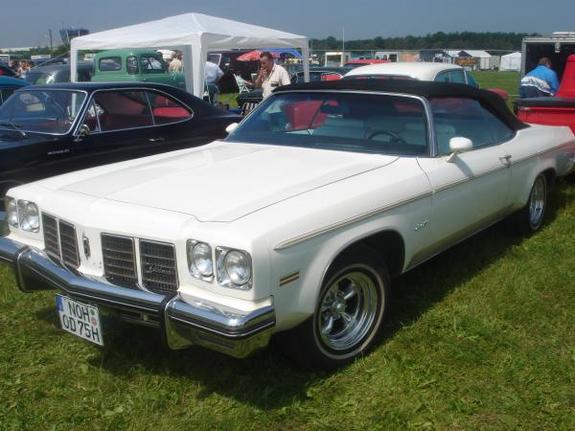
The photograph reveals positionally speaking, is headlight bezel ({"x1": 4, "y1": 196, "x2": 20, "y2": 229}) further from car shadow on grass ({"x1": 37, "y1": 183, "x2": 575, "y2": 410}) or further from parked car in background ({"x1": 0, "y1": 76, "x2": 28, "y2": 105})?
parked car in background ({"x1": 0, "y1": 76, "x2": 28, "y2": 105})

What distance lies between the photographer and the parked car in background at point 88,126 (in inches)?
214

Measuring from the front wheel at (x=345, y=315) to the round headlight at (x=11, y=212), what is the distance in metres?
1.84

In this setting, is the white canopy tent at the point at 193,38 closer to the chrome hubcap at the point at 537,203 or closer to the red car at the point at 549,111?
the red car at the point at 549,111

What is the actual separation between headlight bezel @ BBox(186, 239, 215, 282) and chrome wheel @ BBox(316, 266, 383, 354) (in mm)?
645

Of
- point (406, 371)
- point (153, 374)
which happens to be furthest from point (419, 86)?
point (153, 374)

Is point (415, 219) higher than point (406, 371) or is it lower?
higher

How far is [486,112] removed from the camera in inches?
187

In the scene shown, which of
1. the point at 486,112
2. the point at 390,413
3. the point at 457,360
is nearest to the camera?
the point at 390,413

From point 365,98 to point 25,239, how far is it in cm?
232

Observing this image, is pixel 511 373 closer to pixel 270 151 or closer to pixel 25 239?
pixel 270 151

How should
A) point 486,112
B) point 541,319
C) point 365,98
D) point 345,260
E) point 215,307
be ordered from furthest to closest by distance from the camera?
point 486,112 → point 365,98 → point 541,319 → point 345,260 → point 215,307

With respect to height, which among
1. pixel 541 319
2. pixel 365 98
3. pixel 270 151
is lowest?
pixel 541 319

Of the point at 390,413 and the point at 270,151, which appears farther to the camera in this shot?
the point at 270,151

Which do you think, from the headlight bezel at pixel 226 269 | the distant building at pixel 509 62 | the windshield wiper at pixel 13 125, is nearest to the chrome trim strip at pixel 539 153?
the headlight bezel at pixel 226 269
